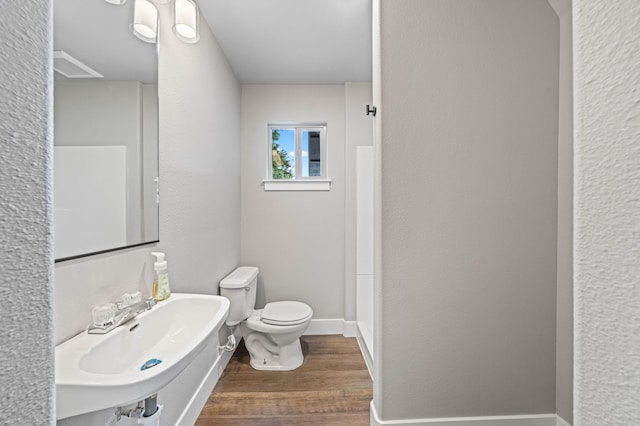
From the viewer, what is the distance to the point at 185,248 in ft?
5.37

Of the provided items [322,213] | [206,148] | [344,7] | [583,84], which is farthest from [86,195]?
[322,213]

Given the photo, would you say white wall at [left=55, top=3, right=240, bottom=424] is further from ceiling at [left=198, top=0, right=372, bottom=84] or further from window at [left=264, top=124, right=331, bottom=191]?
window at [left=264, top=124, right=331, bottom=191]

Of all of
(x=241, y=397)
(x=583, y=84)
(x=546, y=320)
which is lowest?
(x=241, y=397)

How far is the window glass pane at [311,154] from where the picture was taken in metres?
3.00

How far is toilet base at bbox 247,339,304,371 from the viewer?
7.35 feet

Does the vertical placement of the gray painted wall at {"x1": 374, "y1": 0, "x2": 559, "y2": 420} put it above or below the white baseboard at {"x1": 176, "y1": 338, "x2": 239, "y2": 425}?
above

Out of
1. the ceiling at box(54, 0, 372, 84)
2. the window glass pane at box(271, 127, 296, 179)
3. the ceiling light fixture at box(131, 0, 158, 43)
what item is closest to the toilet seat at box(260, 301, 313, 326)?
the window glass pane at box(271, 127, 296, 179)

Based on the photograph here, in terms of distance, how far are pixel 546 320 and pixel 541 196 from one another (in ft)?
2.08

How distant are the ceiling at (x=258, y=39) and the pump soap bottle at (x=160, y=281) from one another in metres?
0.76

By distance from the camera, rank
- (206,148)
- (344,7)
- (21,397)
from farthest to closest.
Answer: (206,148) → (344,7) → (21,397)

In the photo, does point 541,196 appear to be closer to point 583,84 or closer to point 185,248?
point 583,84

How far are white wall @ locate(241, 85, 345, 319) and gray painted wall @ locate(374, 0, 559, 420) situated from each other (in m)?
1.46

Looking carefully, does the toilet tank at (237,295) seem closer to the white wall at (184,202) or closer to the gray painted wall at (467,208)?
the white wall at (184,202)

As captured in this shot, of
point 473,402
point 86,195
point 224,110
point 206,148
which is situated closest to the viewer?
point 86,195
